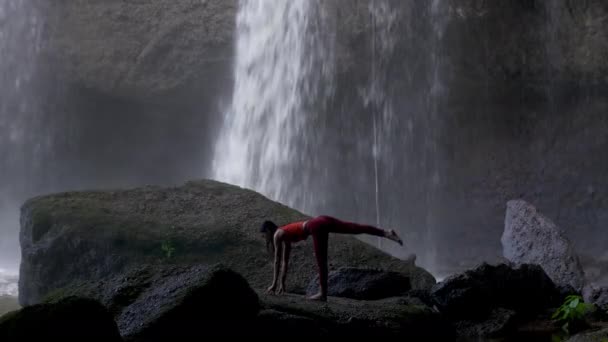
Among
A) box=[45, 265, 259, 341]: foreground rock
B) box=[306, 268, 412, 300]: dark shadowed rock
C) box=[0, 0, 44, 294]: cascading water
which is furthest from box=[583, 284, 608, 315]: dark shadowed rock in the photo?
box=[0, 0, 44, 294]: cascading water

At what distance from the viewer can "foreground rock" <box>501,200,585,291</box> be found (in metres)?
8.74

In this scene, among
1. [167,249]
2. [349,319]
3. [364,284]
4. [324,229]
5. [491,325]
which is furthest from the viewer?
[167,249]

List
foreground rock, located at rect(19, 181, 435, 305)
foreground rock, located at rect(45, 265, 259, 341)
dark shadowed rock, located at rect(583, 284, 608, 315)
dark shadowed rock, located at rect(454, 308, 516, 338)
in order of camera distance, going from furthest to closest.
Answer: foreground rock, located at rect(19, 181, 435, 305) → dark shadowed rock, located at rect(583, 284, 608, 315) → dark shadowed rock, located at rect(454, 308, 516, 338) → foreground rock, located at rect(45, 265, 259, 341)

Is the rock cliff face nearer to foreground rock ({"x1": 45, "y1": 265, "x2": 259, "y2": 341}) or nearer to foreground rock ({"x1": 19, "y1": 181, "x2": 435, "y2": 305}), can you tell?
foreground rock ({"x1": 19, "y1": 181, "x2": 435, "y2": 305})

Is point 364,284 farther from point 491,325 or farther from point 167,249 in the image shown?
point 167,249

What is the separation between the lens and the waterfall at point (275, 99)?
17.6m

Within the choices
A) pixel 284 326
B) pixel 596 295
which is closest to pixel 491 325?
pixel 596 295

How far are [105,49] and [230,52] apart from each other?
4176 mm

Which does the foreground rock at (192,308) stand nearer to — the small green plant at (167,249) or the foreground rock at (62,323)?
the foreground rock at (62,323)

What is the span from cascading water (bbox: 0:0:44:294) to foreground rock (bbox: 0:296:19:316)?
13029 millimetres

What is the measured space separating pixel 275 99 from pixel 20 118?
1054 centimetres

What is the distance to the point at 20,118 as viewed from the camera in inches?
920

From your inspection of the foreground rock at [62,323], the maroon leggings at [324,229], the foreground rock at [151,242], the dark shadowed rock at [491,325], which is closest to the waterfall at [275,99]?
the foreground rock at [151,242]

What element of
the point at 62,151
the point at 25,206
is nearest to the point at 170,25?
the point at 62,151
